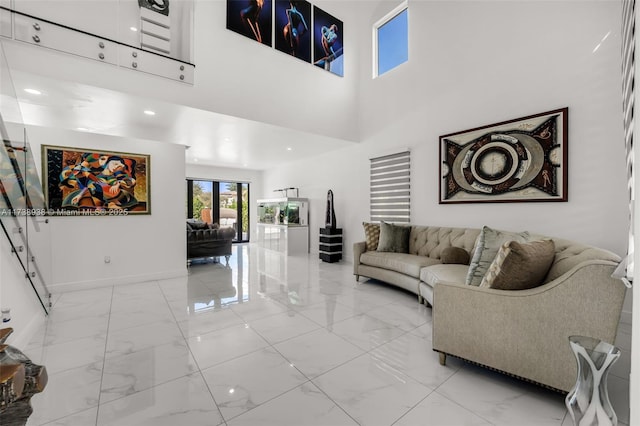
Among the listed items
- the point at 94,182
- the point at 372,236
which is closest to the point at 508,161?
the point at 372,236

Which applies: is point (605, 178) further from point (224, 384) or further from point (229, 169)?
point (229, 169)

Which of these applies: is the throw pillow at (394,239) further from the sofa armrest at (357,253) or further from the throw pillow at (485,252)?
the throw pillow at (485,252)

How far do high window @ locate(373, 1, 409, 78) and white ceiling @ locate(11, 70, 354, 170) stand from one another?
1.66 meters

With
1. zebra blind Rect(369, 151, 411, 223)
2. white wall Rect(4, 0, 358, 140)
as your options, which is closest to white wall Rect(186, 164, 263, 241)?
white wall Rect(4, 0, 358, 140)

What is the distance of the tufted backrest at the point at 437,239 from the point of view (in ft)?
11.5

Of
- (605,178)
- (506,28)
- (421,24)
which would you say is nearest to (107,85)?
(421,24)

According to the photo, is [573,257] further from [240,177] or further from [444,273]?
[240,177]

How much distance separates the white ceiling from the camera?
11.1 ft

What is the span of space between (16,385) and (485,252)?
2.83m

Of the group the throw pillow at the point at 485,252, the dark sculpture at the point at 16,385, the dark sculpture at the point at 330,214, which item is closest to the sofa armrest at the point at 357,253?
the dark sculpture at the point at 330,214

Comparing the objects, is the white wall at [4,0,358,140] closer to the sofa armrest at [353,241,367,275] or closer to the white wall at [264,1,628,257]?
the white wall at [264,1,628,257]

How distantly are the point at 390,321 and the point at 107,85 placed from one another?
4.31 meters

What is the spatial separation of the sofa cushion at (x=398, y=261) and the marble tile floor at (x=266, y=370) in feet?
1.34

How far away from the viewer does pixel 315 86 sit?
5062 millimetres
